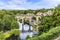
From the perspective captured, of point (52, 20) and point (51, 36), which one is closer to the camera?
point (51, 36)

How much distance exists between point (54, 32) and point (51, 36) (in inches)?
13.2

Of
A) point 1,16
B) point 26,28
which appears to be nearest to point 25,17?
point 26,28

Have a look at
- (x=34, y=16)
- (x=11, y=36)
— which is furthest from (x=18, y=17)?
(x=11, y=36)

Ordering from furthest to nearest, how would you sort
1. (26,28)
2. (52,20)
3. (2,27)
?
(26,28) → (2,27) → (52,20)

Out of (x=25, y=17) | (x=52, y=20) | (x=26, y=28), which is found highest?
(x=52, y=20)

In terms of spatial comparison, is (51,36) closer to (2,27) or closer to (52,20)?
(52,20)

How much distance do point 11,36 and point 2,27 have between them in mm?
4537

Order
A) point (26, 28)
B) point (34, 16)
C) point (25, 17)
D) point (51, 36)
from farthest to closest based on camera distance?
point (26, 28) → point (25, 17) → point (34, 16) → point (51, 36)

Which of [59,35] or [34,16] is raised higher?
[59,35]

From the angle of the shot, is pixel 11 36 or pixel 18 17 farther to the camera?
pixel 18 17

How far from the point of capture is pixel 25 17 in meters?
38.1

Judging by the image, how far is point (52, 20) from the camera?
16500 millimetres

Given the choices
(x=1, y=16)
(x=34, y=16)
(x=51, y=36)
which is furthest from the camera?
(x=34, y=16)

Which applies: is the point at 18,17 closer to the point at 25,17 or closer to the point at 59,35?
the point at 25,17
